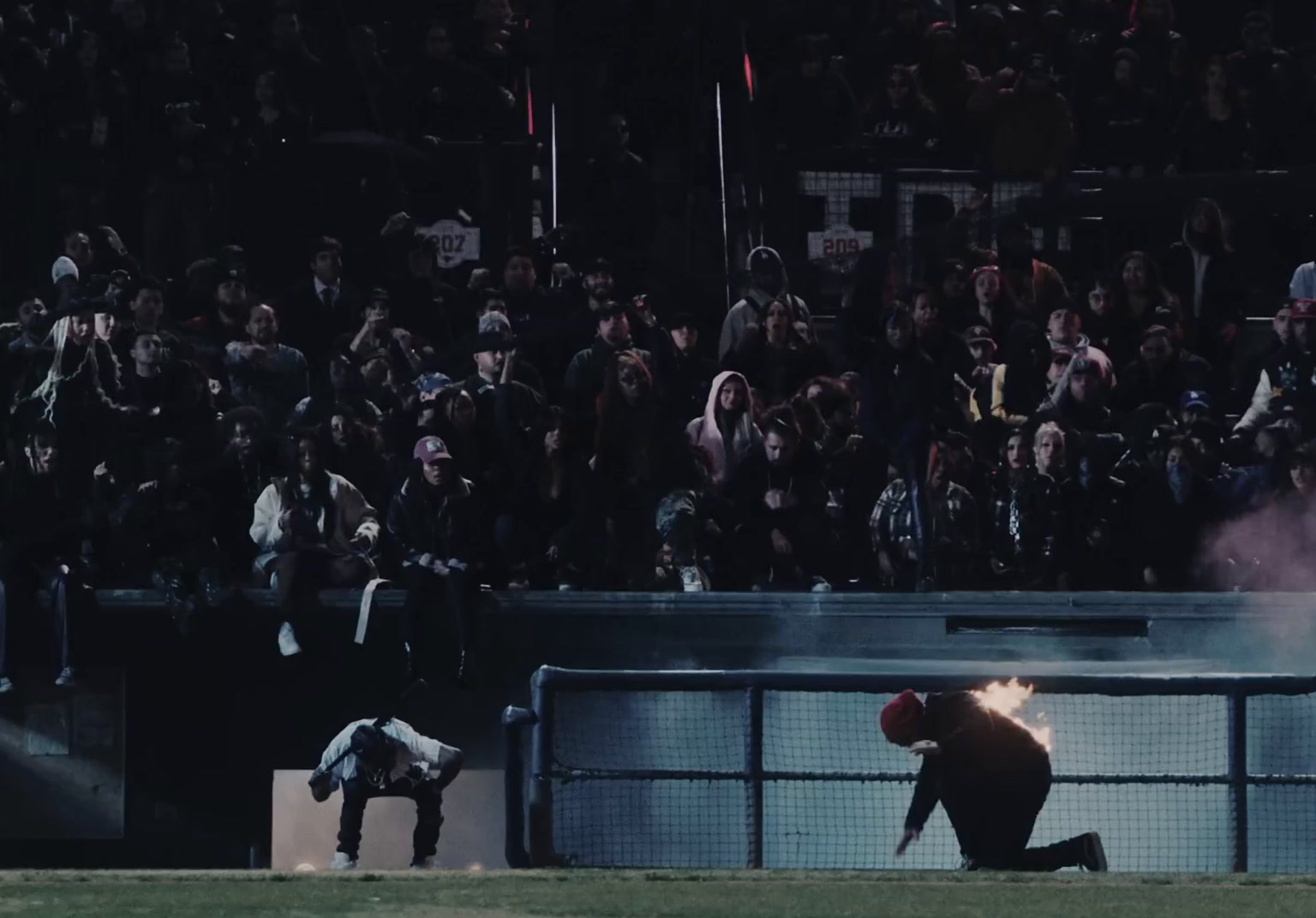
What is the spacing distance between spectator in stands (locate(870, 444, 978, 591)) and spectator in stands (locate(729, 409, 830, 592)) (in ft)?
1.06

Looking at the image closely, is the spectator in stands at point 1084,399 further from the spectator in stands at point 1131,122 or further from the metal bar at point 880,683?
the spectator in stands at point 1131,122

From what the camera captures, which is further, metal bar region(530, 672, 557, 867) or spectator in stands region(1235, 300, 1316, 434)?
spectator in stands region(1235, 300, 1316, 434)

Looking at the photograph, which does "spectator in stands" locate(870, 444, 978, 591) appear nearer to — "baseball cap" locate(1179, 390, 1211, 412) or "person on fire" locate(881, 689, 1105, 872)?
"baseball cap" locate(1179, 390, 1211, 412)

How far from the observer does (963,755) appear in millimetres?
10375

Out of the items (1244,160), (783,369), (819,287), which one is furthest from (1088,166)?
(783,369)

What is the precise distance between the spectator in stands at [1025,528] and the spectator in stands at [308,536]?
325 cm

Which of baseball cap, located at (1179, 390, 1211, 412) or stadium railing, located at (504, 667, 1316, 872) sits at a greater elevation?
baseball cap, located at (1179, 390, 1211, 412)

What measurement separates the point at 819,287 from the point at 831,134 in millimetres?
1209

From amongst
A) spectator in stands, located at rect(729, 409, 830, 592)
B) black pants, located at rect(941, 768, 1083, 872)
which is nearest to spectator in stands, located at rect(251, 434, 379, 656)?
spectator in stands, located at rect(729, 409, 830, 592)

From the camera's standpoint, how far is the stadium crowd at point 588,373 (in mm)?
12070

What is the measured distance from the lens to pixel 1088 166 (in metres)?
14.9

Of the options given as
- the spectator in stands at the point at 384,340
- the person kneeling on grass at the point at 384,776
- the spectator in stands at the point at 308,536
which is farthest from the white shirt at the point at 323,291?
the person kneeling on grass at the point at 384,776

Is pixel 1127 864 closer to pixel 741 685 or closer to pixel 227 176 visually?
pixel 741 685

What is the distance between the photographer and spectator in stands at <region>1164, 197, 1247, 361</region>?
44.2ft
